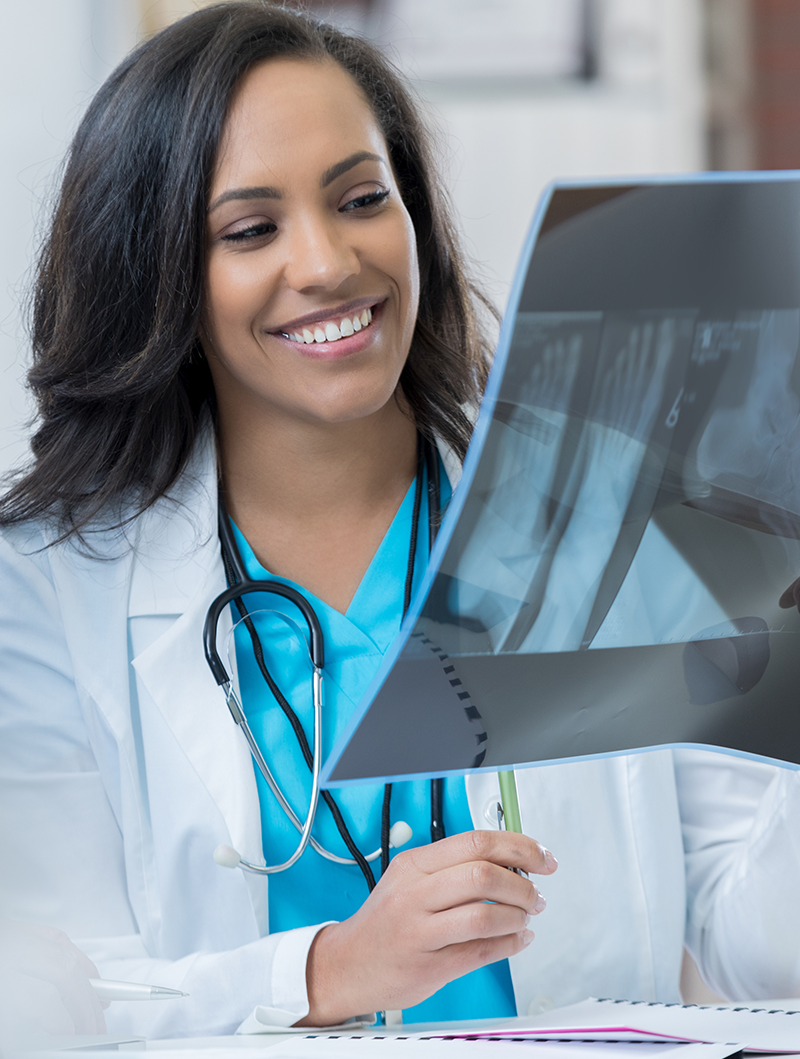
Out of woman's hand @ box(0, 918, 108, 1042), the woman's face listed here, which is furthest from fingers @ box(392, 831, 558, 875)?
the woman's face

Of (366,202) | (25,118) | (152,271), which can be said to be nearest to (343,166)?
(366,202)

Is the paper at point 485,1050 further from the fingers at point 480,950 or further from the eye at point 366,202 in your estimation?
the eye at point 366,202

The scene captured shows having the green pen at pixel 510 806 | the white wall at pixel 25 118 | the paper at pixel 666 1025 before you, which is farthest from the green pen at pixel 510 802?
the white wall at pixel 25 118

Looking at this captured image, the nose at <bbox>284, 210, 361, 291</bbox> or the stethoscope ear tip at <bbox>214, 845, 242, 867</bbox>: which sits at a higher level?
Answer: the nose at <bbox>284, 210, 361, 291</bbox>

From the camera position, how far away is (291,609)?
3.31 ft

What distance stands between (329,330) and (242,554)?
10.6 inches

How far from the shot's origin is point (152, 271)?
96 centimetres

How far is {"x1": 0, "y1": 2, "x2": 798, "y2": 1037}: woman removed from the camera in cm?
89

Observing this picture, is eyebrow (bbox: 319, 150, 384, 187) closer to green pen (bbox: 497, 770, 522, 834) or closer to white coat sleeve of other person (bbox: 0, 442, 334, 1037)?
white coat sleeve of other person (bbox: 0, 442, 334, 1037)

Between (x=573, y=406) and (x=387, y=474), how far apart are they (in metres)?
0.60

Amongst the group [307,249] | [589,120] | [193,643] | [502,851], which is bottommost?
[502,851]

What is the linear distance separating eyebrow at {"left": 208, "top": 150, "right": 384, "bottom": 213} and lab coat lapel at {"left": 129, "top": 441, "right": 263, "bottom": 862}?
0.93ft

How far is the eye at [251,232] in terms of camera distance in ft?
2.90

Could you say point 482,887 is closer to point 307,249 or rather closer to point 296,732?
point 296,732
